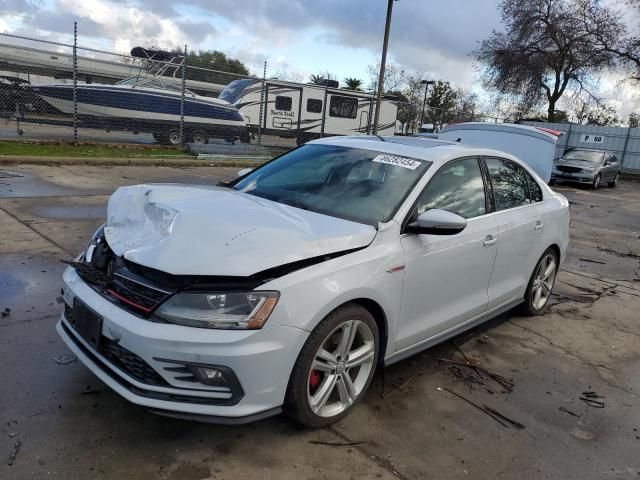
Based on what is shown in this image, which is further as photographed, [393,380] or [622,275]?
[622,275]

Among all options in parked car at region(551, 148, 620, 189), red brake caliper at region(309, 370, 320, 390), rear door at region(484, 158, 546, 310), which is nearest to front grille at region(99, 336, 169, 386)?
red brake caliper at region(309, 370, 320, 390)

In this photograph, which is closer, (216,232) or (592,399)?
(216,232)

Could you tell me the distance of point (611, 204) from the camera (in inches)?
619

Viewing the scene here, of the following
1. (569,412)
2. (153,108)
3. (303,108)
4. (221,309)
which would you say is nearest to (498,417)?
(569,412)

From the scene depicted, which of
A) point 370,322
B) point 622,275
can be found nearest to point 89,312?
point 370,322

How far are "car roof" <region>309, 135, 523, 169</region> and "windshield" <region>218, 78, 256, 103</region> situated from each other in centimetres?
1843

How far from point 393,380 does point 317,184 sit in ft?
4.81

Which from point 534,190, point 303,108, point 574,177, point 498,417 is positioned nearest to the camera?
point 498,417

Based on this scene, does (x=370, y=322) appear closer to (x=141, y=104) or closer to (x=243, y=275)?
(x=243, y=275)

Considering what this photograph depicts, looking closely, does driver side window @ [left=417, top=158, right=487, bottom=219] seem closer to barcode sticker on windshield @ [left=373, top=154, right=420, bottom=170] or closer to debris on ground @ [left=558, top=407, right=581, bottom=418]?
barcode sticker on windshield @ [left=373, top=154, right=420, bottom=170]

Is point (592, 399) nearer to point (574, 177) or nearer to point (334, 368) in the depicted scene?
point (334, 368)

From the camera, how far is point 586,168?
19.5 metres

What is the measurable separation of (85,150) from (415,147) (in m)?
12.1

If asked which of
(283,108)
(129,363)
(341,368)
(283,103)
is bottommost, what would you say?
(341,368)
